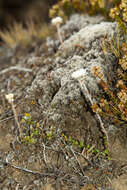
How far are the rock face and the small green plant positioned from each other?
0.43 feet

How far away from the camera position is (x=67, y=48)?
126 inches

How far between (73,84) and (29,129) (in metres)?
0.80

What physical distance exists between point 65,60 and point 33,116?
0.99m

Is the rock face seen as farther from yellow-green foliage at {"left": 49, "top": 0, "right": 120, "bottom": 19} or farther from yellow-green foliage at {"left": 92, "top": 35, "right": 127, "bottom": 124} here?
yellow-green foliage at {"left": 49, "top": 0, "right": 120, "bottom": 19}

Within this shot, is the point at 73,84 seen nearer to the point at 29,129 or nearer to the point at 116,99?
the point at 116,99

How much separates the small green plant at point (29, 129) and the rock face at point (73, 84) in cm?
13

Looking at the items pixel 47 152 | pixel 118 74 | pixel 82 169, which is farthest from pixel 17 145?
pixel 118 74

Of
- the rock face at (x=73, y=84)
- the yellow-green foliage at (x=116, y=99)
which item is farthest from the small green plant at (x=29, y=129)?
the yellow-green foliage at (x=116, y=99)

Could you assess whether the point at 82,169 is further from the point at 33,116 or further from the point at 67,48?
the point at 67,48

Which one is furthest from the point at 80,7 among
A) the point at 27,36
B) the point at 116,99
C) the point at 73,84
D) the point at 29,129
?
the point at 29,129

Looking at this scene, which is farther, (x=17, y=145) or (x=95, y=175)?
(x=17, y=145)

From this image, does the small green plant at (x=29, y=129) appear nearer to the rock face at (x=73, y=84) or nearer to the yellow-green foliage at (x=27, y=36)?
the rock face at (x=73, y=84)

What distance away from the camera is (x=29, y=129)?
255cm

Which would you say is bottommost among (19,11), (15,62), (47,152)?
(47,152)
